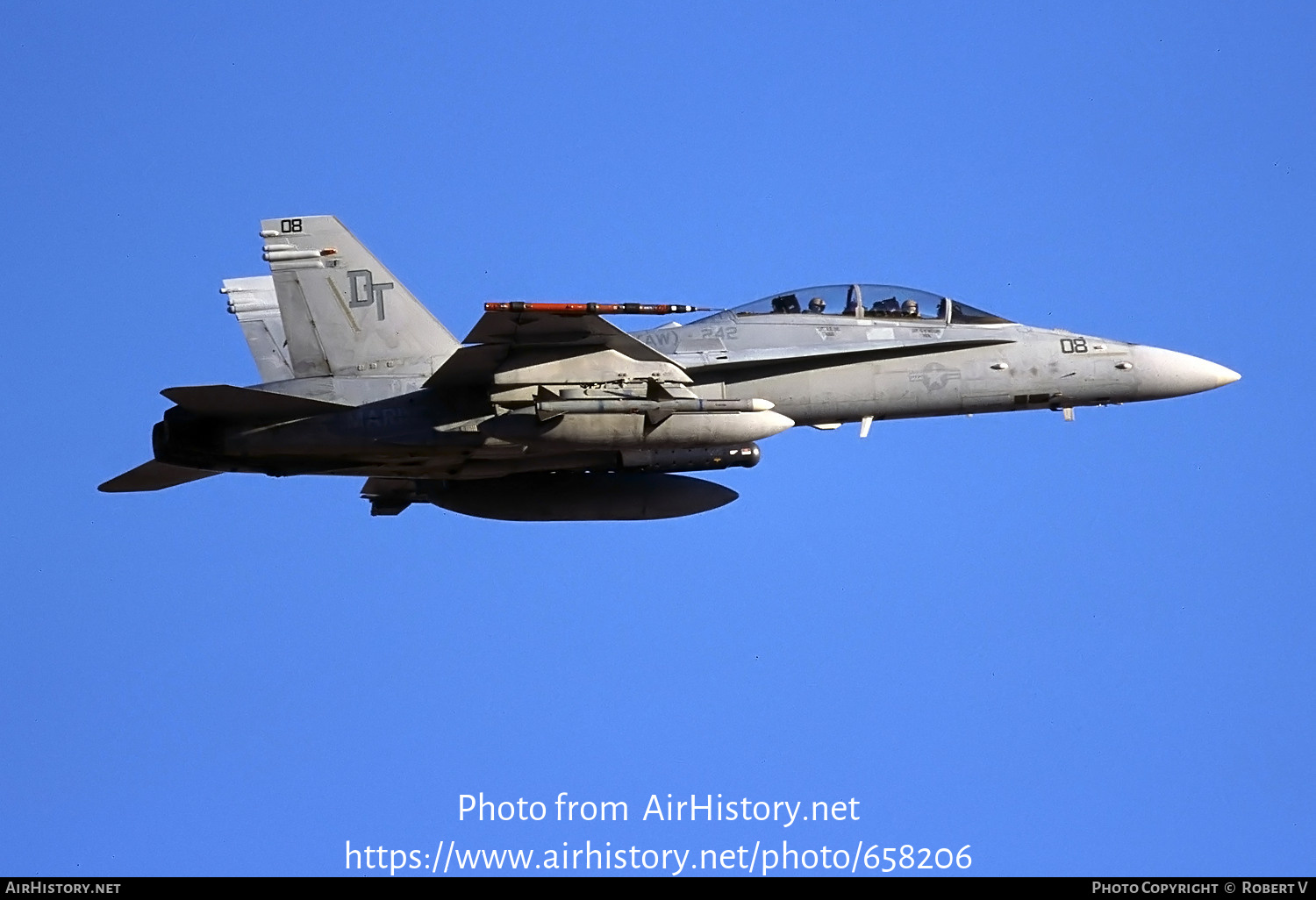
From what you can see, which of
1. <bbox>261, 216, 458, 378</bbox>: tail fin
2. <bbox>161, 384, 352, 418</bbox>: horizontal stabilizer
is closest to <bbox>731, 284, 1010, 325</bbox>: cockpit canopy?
<bbox>261, 216, 458, 378</bbox>: tail fin

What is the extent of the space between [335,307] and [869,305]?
6.37 metres

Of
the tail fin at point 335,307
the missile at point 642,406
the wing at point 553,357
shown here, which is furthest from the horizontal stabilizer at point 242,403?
the missile at point 642,406

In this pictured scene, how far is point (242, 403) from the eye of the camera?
19172 millimetres

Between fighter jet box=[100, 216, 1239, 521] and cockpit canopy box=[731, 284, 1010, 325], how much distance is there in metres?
0.02

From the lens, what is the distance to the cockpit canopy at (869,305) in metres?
22.0

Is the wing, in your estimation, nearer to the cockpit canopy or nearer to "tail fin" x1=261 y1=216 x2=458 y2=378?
"tail fin" x1=261 y1=216 x2=458 y2=378

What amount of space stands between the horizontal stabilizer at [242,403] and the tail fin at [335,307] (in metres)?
0.86

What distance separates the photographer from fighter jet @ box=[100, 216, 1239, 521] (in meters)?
19.6

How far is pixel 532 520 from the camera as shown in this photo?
22734 mm

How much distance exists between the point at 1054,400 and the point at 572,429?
6.35 m

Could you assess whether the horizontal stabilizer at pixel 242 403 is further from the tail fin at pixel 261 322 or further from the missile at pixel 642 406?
the tail fin at pixel 261 322

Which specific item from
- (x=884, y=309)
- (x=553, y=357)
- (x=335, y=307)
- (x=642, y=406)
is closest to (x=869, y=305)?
(x=884, y=309)
